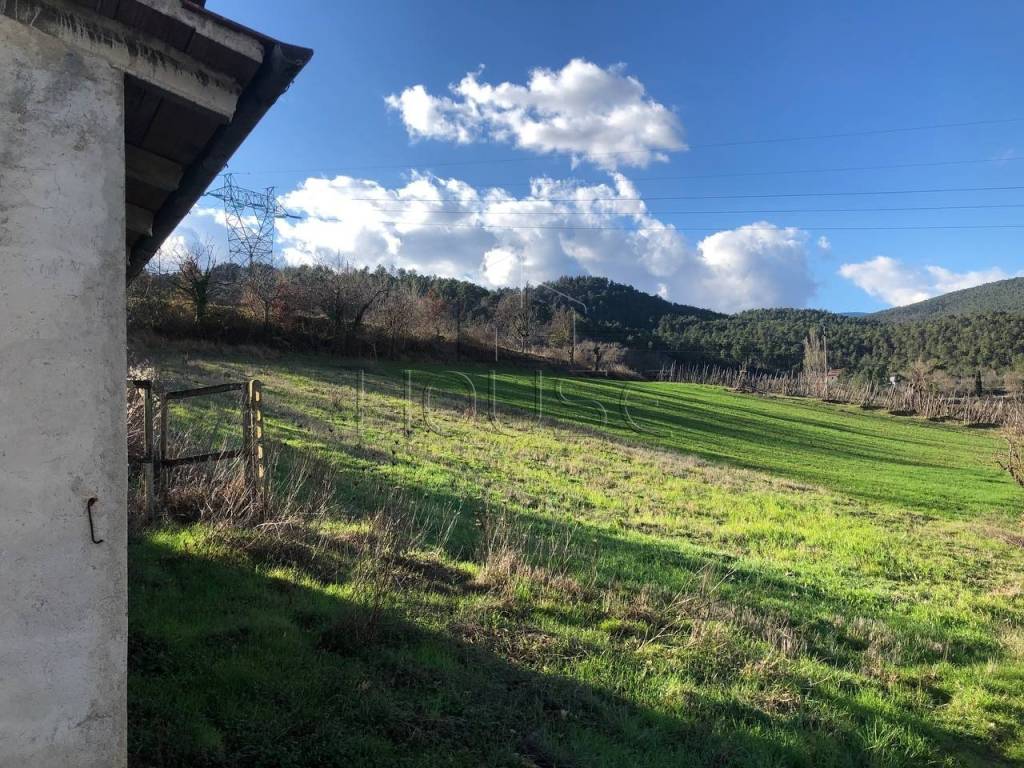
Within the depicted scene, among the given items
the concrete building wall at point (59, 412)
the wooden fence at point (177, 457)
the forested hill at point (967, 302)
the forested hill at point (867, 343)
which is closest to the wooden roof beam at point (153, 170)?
the concrete building wall at point (59, 412)

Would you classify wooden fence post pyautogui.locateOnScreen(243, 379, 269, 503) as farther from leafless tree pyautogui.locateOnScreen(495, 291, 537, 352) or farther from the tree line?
leafless tree pyautogui.locateOnScreen(495, 291, 537, 352)

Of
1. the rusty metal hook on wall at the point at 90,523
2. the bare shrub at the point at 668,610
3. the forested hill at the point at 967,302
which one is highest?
the forested hill at the point at 967,302

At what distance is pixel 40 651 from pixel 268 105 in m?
2.57

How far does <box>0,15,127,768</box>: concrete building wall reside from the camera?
7.54 feet

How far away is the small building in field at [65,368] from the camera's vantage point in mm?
2301

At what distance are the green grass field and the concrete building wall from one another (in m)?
1.03

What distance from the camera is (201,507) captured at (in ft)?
23.4

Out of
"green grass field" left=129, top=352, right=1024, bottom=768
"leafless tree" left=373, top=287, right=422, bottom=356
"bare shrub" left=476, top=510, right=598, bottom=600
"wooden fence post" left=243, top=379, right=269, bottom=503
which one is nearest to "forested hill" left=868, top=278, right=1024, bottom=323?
"leafless tree" left=373, top=287, right=422, bottom=356

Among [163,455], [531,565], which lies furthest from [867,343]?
[163,455]

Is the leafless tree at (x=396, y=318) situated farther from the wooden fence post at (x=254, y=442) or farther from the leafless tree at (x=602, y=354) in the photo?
the wooden fence post at (x=254, y=442)

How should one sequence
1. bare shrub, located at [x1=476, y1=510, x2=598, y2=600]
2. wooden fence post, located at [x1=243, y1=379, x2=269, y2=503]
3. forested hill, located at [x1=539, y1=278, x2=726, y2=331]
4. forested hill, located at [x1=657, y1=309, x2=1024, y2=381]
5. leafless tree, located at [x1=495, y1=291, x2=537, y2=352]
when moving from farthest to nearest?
forested hill, located at [x1=539, y1=278, x2=726, y2=331], forested hill, located at [x1=657, y1=309, x2=1024, y2=381], leafless tree, located at [x1=495, y1=291, x2=537, y2=352], wooden fence post, located at [x1=243, y1=379, x2=269, y2=503], bare shrub, located at [x1=476, y1=510, x2=598, y2=600]

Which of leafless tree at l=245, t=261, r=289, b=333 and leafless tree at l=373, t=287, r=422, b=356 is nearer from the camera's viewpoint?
leafless tree at l=245, t=261, r=289, b=333

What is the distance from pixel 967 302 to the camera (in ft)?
420

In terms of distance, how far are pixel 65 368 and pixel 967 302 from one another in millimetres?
159238
